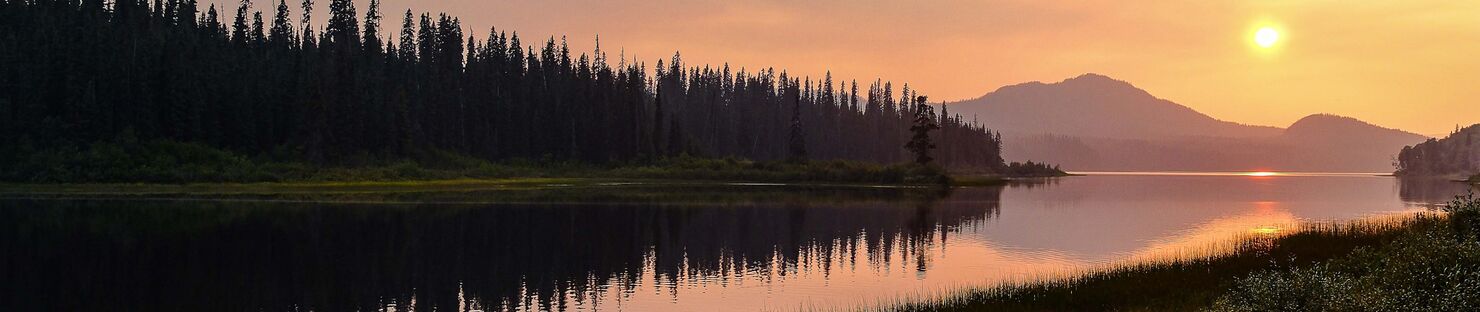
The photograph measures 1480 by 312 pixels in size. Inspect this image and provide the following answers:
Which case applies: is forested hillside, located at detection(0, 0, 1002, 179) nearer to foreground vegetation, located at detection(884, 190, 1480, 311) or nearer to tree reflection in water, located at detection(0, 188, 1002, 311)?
tree reflection in water, located at detection(0, 188, 1002, 311)

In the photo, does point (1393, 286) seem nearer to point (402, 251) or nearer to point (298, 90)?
point (402, 251)

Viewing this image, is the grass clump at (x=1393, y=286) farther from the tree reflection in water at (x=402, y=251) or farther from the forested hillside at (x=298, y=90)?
the forested hillside at (x=298, y=90)

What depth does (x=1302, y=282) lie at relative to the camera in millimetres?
14828

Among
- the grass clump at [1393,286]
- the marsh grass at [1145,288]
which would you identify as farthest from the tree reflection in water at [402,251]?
the grass clump at [1393,286]

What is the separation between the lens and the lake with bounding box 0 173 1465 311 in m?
28.7

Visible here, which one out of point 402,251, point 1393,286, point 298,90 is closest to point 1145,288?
point 1393,286

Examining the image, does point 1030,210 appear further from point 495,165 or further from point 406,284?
point 495,165

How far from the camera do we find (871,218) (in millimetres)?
61438

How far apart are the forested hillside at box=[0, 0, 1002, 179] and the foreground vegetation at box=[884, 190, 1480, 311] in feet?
299

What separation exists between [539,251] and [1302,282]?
3021cm

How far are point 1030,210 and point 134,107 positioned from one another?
8156 cm

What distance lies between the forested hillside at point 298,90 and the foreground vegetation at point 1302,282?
91013 mm

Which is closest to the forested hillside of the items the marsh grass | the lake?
the lake

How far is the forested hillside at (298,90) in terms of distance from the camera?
311 ft
